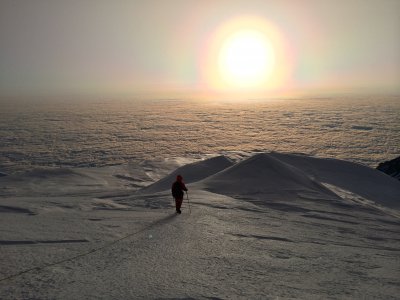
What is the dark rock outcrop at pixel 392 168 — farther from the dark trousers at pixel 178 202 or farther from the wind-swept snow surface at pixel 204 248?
the dark trousers at pixel 178 202

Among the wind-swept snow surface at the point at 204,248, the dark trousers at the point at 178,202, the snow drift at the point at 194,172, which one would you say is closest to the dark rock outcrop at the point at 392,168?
the snow drift at the point at 194,172

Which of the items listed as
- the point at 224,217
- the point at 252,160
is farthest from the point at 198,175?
the point at 224,217

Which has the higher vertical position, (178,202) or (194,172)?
(178,202)

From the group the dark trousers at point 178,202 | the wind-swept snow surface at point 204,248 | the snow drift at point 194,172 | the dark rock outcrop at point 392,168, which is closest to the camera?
the wind-swept snow surface at point 204,248

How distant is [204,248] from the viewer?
610 centimetres

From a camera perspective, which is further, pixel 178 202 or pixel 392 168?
pixel 392 168

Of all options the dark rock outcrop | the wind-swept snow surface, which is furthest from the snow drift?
the dark rock outcrop

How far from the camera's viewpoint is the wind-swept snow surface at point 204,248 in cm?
462

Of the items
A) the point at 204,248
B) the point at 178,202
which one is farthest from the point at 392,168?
the point at 204,248

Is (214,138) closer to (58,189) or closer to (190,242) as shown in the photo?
(58,189)

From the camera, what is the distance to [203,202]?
10.2m

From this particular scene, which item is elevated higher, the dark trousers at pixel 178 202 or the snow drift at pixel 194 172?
the dark trousers at pixel 178 202

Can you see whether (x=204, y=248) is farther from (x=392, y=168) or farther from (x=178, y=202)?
(x=392, y=168)

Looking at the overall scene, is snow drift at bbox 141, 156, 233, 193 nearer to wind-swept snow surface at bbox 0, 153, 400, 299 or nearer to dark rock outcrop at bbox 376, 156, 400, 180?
wind-swept snow surface at bbox 0, 153, 400, 299
